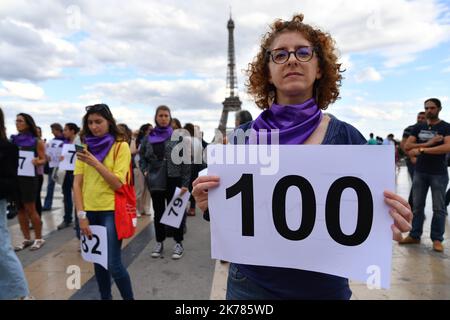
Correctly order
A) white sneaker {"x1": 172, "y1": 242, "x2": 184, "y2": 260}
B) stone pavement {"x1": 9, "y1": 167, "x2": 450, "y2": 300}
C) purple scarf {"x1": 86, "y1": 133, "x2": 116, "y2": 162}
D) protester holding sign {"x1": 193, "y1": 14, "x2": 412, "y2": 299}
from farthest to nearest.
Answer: white sneaker {"x1": 172, "y1": 242, "x2": 184, "y2": 260}
stone pavement {"x1": 9, "y1": 167, "x2": 450, "y2": 300}
purple scarf {"x1": 86, "y1": 133, "x2": 116, "y2": 162}
protester holding sign {"x1": 193, "y1": 14, "x2": 412, "y2": 299}

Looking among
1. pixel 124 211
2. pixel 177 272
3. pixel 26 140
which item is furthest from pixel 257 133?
pixel 26 140

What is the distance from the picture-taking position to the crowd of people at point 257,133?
52.1 inches

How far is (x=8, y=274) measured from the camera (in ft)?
9.07

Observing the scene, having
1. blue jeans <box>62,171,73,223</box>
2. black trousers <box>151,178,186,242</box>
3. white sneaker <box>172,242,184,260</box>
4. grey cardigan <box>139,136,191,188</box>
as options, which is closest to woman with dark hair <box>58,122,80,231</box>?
blue jeans <box>62,171,73,223</box>

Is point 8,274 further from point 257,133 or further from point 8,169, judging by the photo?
point 257,133

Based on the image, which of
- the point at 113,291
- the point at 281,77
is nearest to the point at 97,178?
the point at 113,291

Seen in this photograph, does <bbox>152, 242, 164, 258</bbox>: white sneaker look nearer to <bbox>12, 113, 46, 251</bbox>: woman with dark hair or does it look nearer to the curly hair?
<bbox>12, 113, 46, 251</bbox>: woman with dark hair

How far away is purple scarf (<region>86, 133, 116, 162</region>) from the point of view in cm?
270

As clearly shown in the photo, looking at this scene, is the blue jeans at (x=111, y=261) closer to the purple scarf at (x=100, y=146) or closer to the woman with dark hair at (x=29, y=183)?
the purple scarf at (x=100, y=146)

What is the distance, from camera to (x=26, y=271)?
3904mm

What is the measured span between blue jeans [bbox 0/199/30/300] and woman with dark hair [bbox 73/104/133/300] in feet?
2.38

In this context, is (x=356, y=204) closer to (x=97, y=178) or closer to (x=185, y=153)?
(x=97, y=178)

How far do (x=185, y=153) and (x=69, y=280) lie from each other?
2184mm

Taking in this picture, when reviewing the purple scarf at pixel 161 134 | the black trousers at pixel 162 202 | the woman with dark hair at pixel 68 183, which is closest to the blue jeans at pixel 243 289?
the black trousers at pixel 162 202
